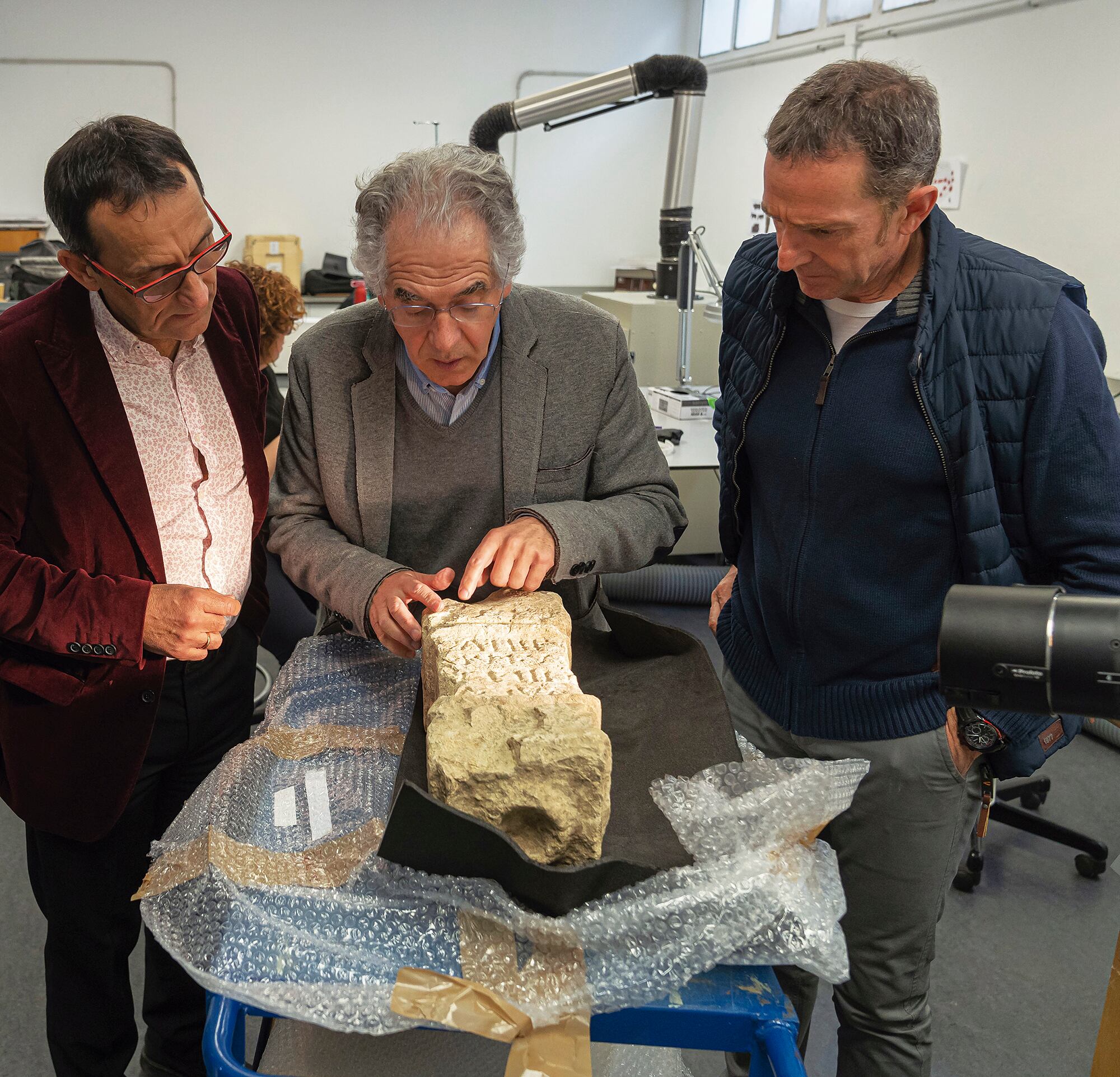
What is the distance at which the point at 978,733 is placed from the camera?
127cm

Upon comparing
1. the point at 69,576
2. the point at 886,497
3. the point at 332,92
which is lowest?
the point at 69,576

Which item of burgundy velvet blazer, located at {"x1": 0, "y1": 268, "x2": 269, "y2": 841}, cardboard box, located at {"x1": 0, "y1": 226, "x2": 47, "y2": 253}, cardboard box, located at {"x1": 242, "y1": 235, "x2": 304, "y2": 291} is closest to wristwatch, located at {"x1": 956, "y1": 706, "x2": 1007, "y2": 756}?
burgundy velvet blazer, located at {"x1": 0, "y1": 268, "x2": 269, "y2": 841}

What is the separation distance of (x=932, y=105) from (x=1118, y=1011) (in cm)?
102

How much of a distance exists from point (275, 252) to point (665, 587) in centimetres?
436

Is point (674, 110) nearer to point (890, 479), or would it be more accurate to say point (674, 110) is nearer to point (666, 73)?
point (666, 73)

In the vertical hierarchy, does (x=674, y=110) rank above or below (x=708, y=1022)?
above

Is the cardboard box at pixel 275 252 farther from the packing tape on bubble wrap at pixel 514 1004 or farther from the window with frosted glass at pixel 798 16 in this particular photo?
the packing tape on bubble wrap at pixel 514 1004

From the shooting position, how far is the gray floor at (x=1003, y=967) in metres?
1.89

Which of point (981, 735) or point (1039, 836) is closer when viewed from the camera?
point (981, 735)

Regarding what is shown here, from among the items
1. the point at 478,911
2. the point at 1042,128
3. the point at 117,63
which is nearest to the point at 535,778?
the point at 478,911

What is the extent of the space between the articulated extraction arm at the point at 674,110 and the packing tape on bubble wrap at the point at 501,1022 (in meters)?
3.15

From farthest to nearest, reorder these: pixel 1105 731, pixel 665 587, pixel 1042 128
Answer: pixel 1042 128
pixel 665 587
pixel 1105 731

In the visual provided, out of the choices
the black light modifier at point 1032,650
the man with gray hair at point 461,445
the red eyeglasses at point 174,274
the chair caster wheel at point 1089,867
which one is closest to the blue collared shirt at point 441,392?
the man with gray hair at point 461,445

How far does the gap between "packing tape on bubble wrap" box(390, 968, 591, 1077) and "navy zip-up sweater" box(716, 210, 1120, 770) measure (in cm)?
68
